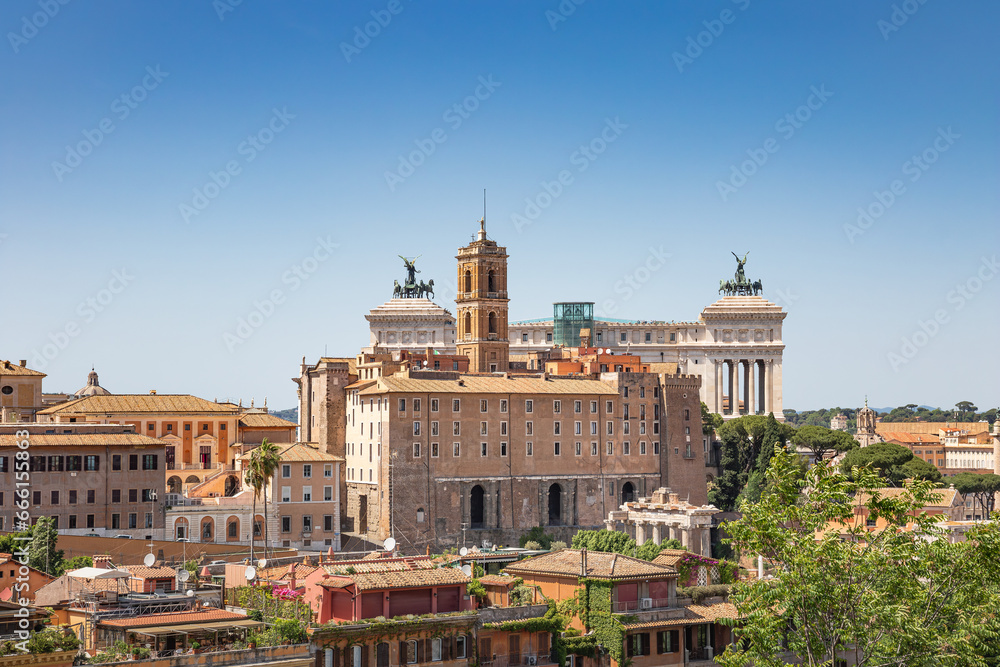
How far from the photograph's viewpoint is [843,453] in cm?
14350

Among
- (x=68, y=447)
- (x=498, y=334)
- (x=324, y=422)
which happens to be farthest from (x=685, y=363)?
(x=68, y=447)

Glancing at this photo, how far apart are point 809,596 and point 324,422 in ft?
256

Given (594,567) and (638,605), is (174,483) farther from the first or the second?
(638,605)

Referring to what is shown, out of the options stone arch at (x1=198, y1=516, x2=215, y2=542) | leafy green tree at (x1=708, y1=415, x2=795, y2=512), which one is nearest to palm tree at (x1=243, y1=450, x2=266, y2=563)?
stone arch at (x1=198, y1=516, x2=215, y2=542)

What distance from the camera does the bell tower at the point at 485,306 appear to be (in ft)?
422

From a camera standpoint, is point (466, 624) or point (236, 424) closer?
point (466, 624)

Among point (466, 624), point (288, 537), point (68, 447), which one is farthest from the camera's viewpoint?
point (288, 537)

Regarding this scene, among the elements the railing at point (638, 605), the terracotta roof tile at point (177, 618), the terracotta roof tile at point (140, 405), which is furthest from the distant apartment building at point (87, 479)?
A: the terracotta roof tile at point (177, 618)

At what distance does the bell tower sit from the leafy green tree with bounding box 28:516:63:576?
5177 centimetres

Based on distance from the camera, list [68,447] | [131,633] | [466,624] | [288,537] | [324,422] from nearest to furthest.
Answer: [131,633]
[466,624]
[68,447]
[288,537]
[324,422]

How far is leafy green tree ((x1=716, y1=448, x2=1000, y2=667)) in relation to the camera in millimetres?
40875

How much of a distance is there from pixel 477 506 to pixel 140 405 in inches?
1077

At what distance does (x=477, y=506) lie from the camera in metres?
113

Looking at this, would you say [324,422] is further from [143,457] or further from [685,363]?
[685,363]
